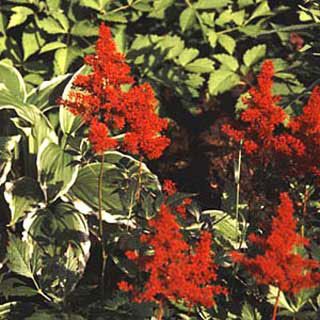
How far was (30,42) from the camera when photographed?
14.6 ft

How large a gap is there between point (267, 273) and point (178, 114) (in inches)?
102

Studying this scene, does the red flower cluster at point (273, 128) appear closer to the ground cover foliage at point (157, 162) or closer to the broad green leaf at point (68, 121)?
the ground cover foliage at point (157, 162)

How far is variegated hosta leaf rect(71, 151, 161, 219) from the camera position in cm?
345

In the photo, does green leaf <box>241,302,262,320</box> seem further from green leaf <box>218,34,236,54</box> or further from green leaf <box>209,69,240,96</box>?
green leaf <box>218,34,236,54</box>

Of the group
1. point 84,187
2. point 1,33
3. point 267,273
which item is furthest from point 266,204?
point 1,33

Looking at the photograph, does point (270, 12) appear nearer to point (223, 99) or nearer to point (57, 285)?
point (223, 99)

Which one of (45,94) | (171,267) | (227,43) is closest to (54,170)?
(45,94)

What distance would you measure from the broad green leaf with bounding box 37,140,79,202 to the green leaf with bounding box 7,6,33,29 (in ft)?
2.69

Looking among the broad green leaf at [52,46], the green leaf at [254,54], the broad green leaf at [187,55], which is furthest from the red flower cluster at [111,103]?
the green leaf at [254,54]

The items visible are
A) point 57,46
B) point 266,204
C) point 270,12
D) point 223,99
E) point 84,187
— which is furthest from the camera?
point 223,99

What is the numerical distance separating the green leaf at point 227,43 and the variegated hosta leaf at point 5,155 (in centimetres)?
130

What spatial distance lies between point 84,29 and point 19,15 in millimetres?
330

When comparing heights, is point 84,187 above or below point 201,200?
above

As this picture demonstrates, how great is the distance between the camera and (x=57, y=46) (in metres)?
4.30
